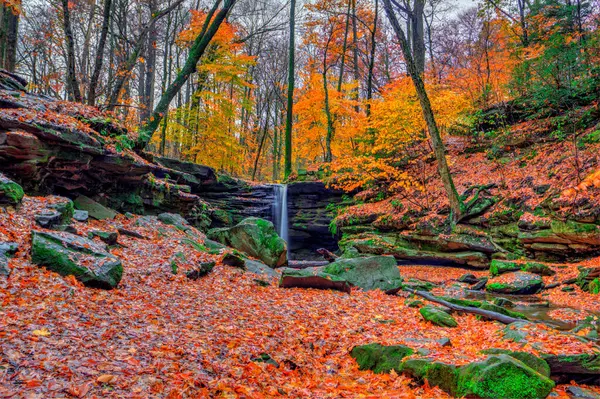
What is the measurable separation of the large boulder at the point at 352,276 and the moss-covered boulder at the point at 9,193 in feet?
17.5

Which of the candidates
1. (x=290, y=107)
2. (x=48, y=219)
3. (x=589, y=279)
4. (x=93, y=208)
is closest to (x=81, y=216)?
(x=93, y=208)

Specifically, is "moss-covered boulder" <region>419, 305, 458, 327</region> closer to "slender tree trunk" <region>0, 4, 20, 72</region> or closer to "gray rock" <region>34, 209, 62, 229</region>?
"gray rock" <region>34, 209, 62, 229</region>

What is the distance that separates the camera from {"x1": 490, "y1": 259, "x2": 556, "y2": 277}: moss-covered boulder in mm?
9961

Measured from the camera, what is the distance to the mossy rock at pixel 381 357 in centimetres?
410

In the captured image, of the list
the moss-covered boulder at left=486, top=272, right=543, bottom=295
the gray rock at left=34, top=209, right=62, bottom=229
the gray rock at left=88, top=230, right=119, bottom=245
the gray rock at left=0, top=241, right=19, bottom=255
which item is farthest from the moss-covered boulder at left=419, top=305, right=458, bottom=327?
the gray rock at left=34, top=209, right=62, bottom=229

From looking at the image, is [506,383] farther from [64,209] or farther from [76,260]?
Result: [64,209]

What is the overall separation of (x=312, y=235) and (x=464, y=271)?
24.9ft

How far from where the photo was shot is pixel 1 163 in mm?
7148

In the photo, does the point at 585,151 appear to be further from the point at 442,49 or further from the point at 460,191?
the point at 442,49

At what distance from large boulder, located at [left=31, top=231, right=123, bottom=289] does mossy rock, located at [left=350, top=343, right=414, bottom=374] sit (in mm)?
3729

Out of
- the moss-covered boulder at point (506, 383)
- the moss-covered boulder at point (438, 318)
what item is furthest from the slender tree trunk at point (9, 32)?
the moss-covered boulder at point (506, 383)

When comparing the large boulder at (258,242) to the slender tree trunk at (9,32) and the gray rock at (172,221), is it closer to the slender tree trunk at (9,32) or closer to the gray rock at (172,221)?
the gray rock at (172,221)

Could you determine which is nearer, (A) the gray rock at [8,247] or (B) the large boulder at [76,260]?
(A) the gray rock at [8,247]

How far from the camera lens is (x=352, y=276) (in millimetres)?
8781
